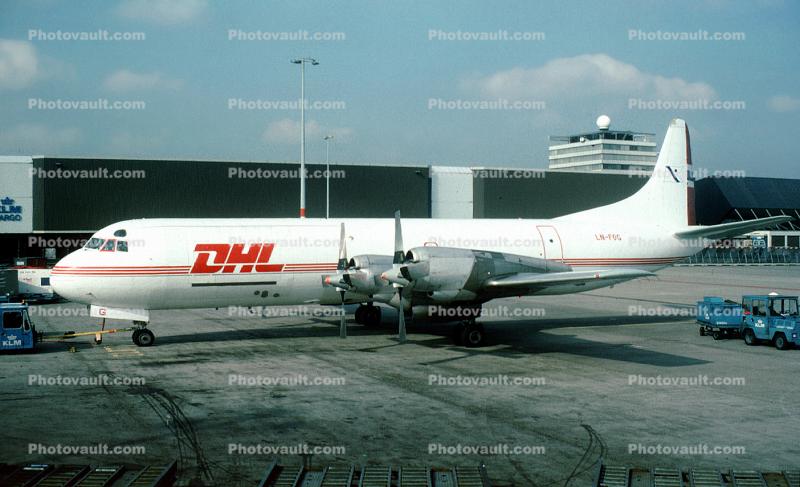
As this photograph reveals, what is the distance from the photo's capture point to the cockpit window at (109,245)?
74.9ft

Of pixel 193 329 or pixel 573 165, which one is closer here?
pixel 193 329

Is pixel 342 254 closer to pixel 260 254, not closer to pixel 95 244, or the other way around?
pixel 260 254

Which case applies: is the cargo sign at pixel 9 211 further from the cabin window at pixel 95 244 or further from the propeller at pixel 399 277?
the propeller at pixel 399 277

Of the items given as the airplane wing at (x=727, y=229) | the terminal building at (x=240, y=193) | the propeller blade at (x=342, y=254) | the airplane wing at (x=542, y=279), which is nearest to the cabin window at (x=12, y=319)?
the propeller blade at (x=342, y=254)

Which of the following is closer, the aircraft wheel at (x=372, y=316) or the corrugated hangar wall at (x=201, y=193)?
the aircraft wheel at (x=372, y=316)

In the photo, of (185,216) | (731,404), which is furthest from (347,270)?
(185,216)

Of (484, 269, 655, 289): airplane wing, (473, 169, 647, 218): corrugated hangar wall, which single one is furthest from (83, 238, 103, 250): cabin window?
(473, 169, 647, 218): corrugated hangar wall

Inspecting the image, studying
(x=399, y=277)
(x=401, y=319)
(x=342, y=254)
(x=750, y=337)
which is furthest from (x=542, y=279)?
(x=750, y=337)

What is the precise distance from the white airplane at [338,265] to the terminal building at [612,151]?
386 feet

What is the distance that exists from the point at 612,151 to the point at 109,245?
134 metres

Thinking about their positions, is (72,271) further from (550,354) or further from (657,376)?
(657,376)

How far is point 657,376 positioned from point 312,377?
911 centimetres

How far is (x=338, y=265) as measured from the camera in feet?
79.4

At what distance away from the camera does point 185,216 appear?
57375 millimetres
